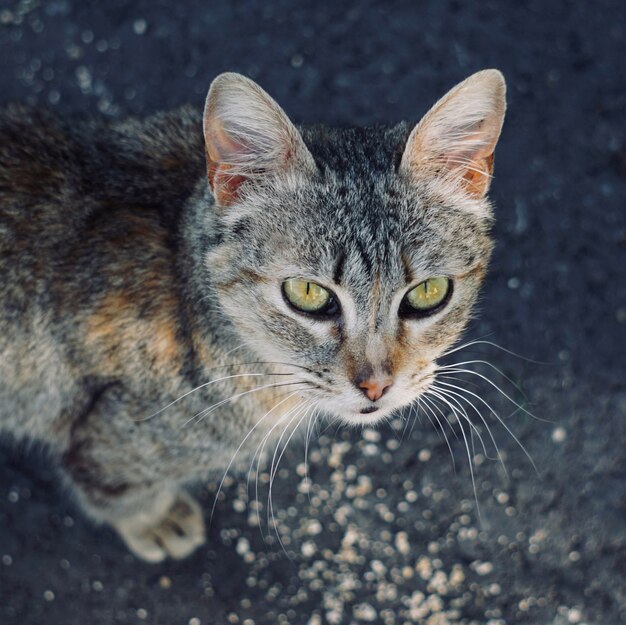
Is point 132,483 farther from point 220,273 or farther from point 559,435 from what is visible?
point 559,435

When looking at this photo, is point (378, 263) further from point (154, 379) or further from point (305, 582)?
point (305, 582)

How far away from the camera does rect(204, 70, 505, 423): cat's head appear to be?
1.69 meters

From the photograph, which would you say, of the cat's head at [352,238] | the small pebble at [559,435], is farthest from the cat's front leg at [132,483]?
the small pebble at [559,435]

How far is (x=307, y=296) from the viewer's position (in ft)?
5.64

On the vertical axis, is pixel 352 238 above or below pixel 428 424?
above

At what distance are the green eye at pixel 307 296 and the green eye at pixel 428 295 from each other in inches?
6.7

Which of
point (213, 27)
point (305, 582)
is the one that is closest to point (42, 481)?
point (305, 582)

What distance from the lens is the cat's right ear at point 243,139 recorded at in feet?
5.30

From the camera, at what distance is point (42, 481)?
2648 millimetres

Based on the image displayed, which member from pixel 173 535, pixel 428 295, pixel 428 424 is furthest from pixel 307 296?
pixel 173 535

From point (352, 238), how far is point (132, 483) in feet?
3.00

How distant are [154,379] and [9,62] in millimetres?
1481

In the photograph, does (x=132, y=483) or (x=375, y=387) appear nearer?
→ (x=375, y=387)

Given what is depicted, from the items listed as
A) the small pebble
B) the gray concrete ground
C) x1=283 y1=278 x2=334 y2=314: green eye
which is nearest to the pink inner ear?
x1=283 y1=278 x2=334 y2=314: green eye
